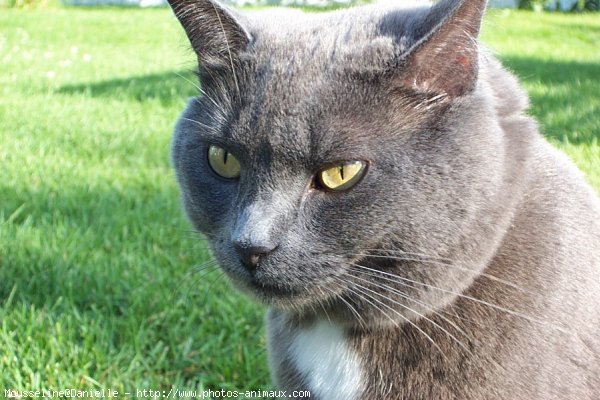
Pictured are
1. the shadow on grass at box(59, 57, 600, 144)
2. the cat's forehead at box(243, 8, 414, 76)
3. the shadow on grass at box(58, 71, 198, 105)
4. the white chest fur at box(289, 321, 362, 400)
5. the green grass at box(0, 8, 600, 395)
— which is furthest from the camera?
the shadow on grass at box(58, 71, 198, 105)

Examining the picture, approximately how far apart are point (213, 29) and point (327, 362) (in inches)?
29.5

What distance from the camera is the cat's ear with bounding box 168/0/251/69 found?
4.65 feet

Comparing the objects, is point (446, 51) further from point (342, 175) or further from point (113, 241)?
point (113, 241)

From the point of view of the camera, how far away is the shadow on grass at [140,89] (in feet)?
16.2

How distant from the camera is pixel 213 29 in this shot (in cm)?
145

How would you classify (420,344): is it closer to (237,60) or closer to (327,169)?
(327,169)

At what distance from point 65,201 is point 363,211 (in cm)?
199

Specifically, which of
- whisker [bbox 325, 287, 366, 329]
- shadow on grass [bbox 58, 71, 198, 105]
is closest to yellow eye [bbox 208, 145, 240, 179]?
whisker [bbox 325, 287, 366, 329]

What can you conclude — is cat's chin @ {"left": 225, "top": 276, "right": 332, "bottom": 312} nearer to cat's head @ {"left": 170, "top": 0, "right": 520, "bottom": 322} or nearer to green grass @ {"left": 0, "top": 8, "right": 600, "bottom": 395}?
cat's head @ {"left": 170, "top": 0, "right": 520, "bottom": 322}

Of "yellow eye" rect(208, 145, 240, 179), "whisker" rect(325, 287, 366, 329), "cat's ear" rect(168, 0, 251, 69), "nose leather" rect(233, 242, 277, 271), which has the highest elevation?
"cat's ear" rect(168, 0, 251, 69)

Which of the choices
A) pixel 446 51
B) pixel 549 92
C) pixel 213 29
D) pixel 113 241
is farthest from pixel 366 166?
pixel 549 92

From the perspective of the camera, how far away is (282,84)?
4.28ft

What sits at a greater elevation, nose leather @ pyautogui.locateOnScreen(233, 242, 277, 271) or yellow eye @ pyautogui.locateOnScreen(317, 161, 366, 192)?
yellow eye @ pyautogui.locateOnScreen(317, 161, 366, 192)

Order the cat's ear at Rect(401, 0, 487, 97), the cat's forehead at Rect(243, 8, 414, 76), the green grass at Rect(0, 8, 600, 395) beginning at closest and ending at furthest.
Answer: the cat's ear at Rect(401, 0, 487, 97), the cat's forehead at Rect(243, 8, 414, 76), the green grass at Rect(0, 8, 600, 395)
